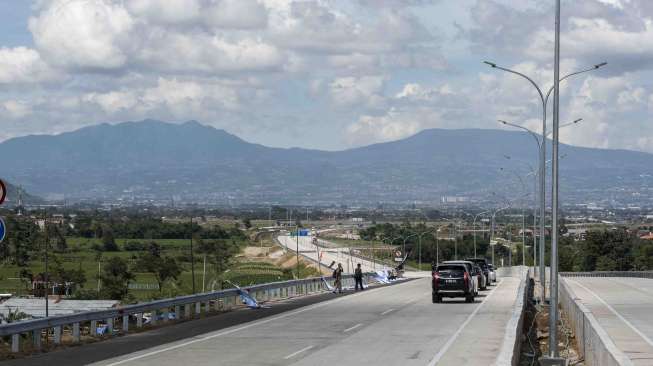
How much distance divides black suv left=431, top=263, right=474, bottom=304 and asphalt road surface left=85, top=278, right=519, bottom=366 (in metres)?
3.09

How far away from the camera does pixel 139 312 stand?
1158 inches

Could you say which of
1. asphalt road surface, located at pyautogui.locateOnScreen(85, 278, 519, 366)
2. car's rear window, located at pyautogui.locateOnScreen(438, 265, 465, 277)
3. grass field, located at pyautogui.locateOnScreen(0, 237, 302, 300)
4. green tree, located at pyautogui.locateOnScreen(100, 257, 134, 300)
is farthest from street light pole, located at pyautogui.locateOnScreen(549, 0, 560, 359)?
grass field, located at pyautogui.locateOnScreen(0, 237, 302, 300)

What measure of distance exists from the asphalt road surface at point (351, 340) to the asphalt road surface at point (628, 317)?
9.37 ft

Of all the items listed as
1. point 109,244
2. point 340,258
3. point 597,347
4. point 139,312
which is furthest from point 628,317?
point 109,244

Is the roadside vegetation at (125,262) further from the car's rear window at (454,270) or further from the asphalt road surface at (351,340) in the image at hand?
the asphalt road surface at (351,340)

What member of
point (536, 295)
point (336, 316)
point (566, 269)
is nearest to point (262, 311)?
point (336, 316)

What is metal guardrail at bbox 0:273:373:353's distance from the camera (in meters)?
23.1

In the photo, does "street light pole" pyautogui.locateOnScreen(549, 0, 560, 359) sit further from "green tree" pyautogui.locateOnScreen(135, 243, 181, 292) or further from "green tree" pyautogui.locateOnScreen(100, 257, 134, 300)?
"green tree" pyautogui.locateOnScreen(135, 243, 181, 292)

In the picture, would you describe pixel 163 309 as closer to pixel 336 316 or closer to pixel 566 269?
pixel 336 316

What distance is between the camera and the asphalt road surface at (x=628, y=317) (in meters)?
24.2

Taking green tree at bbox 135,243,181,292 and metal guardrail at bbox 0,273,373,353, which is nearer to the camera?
metal guardrail at bbox 0,273,373,353

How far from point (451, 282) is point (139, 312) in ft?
56.0

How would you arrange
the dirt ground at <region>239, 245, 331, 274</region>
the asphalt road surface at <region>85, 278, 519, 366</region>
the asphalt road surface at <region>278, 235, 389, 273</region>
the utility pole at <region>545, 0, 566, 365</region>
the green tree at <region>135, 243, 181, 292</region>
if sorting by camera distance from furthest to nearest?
the dirt ground at <region>239, 245, 331, 274</region> < the asphalt road surface at <region>278, 235, 389, 273</region> < the green tree at <region>135, 243, 181, 292</region> < the utility pole at <region>545, 0, 566, 365</region> < the asphalt road surface at <region>85, 278, 519, 366</region>

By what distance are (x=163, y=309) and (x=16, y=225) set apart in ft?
236
